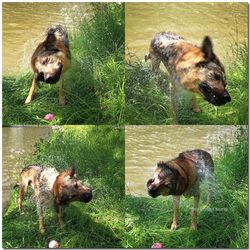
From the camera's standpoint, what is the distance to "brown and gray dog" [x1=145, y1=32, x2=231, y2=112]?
4570 millimetres

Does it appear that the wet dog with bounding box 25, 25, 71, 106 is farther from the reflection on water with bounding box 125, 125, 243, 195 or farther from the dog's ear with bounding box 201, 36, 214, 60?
the dog's ear with bounding box 201, 36, 214, 60

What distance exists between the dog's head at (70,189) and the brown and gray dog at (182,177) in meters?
0.38

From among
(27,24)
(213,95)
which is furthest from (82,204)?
(27,24)

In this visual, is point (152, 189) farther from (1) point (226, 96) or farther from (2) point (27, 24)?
(2) point (27, 24)

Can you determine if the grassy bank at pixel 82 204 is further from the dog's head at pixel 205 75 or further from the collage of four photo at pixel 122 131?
the dog's head at pixel 205 75

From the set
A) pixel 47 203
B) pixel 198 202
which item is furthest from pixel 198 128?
pixel 47 203

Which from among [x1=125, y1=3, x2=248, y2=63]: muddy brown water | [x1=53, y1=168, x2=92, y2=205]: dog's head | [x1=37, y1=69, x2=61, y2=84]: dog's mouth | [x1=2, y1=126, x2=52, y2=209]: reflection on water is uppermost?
[x1=125, y1=3, x2=248, y2=63]: muddy brown water

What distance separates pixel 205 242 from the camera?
4.69 m

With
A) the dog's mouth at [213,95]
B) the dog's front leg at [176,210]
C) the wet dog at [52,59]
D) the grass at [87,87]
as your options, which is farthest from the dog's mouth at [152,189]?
the wet dog at [52,59]

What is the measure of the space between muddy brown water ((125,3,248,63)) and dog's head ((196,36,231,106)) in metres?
0.19

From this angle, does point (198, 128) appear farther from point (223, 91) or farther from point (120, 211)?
point (120, 211)

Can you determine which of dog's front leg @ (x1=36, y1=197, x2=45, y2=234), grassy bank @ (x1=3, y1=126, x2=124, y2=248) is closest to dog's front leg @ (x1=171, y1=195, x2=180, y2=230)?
grassy bank @ (x1=3, y1=126, x2=124, y2=248)

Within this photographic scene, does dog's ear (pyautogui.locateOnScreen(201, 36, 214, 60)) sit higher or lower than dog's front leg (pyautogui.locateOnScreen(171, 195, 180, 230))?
higher

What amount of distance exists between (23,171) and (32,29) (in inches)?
34.2
